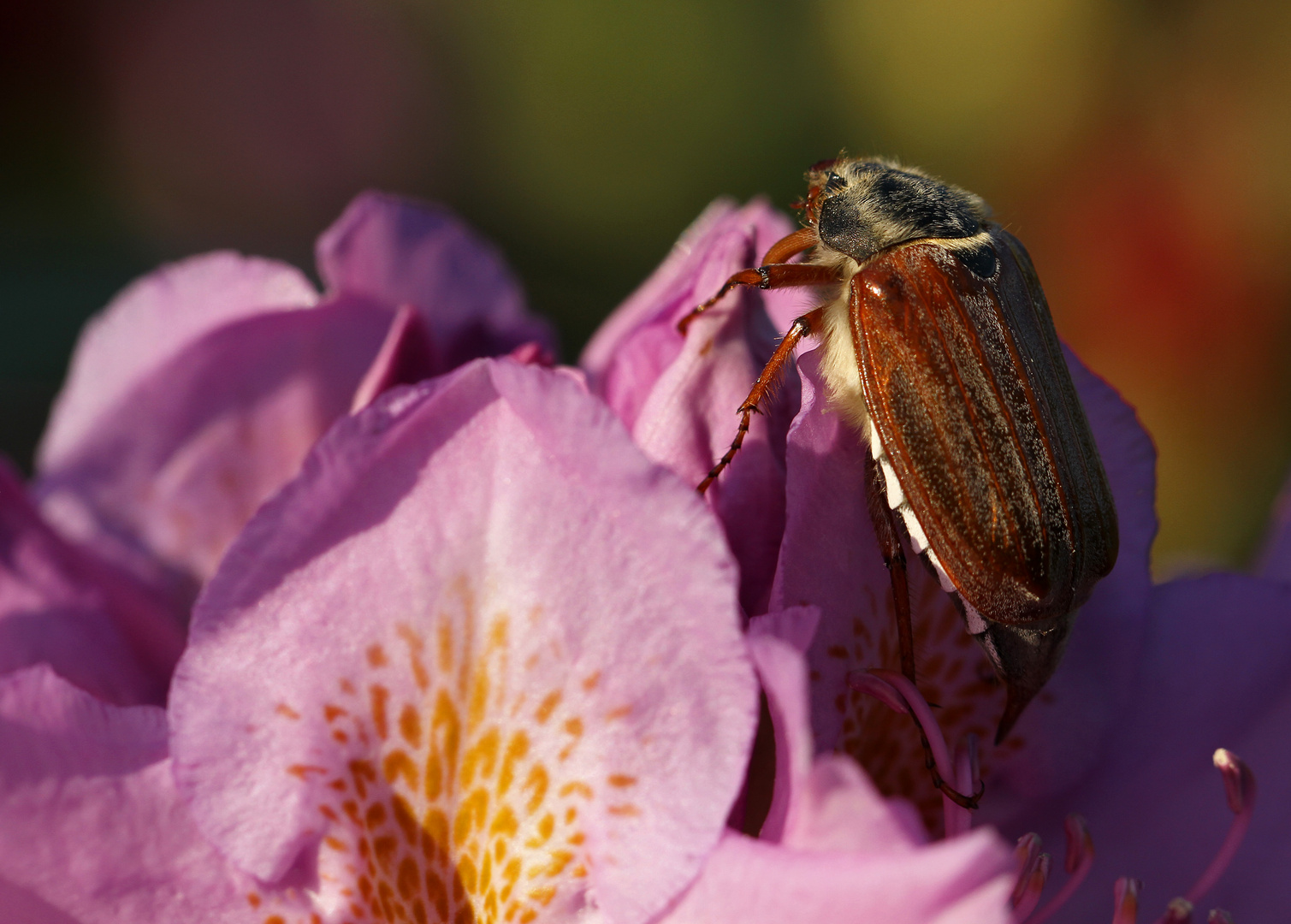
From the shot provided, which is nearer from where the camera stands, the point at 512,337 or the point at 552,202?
the point at 512,337

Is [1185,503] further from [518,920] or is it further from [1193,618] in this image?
[518,920]

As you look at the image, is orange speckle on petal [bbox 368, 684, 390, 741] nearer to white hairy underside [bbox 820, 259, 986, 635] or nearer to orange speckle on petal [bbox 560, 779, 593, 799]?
orange speckle on petal [bbox 560, 779, 593, 799]

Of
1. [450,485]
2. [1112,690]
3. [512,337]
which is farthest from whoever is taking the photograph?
[512,337]

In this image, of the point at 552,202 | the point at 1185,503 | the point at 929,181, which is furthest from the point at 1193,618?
the point at 552,202

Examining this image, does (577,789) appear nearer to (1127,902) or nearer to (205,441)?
(1127,902)

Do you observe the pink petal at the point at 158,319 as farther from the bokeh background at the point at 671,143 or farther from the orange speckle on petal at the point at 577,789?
the bokeh background at the point at 671,143

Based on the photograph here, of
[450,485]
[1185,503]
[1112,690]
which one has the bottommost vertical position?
[1185,503]
